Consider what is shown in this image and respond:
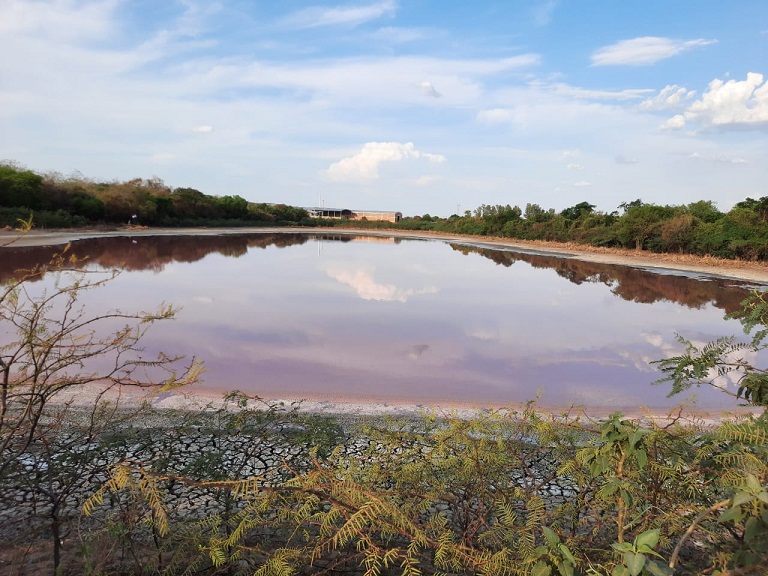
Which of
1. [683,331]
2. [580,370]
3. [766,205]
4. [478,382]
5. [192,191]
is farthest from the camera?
[192,191]

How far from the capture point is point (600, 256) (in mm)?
35688

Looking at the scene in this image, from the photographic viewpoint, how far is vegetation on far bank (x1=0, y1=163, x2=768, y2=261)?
29438 millimetres

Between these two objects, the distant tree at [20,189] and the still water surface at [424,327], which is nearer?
the still water surface at [424,327]

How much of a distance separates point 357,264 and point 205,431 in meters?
23.3

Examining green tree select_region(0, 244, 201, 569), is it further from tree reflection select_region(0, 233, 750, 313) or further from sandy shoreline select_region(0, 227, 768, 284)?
sandy shoreline select_region(0, 227, 768, 284)

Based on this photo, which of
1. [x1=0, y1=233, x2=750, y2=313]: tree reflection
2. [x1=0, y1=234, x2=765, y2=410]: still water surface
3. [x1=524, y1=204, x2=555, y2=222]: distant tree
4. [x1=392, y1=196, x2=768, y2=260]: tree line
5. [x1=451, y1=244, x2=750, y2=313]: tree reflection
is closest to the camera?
[x1=0, y1=234, x2=765, y2=410]: still water surface

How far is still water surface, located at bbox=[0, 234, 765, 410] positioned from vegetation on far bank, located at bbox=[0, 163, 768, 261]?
303 inches

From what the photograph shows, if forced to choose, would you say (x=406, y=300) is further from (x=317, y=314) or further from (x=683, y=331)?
(x=683, y=331)

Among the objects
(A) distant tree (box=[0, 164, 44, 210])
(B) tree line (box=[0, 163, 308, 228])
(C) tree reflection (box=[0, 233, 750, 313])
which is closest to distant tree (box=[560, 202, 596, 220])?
(C) tree reflection (box=[0, 233, 750, 313])

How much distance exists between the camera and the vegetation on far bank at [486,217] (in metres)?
29.4

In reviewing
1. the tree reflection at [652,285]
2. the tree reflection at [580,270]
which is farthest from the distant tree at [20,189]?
the tree reflection at [652,285]

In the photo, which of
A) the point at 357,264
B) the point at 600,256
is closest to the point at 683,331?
the point at 357,264

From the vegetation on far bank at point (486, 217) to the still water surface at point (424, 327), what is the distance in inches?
303

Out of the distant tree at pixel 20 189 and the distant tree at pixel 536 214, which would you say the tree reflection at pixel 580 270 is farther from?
the distant tree at pixel 536 214
